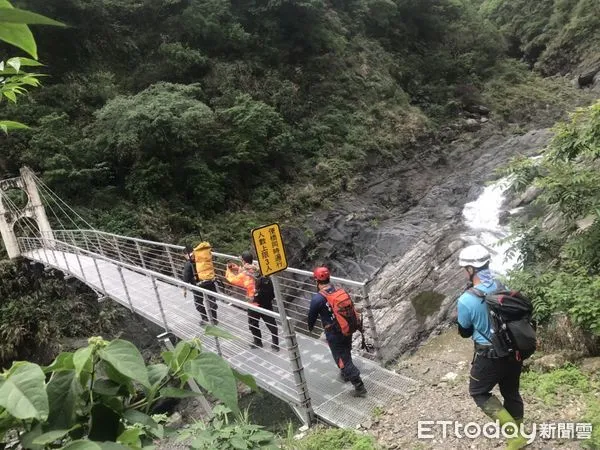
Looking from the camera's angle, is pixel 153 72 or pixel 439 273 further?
pixel 153 72

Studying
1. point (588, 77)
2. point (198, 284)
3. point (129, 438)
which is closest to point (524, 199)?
point (198, 284)

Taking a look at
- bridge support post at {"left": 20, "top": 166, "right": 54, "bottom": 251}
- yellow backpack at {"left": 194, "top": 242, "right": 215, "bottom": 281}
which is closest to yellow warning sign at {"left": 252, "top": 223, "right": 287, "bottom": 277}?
yellow backpack at {"left": 194, "top": 242, "right": 215, "bottom": 281}

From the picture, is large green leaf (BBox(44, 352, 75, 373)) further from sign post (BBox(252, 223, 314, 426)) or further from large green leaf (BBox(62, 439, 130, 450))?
sign post (BBox(252, 223, 314, 426))

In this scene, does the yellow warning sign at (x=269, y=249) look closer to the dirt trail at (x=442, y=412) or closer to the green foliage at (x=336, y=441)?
the green foliage at (x=336, y=441)

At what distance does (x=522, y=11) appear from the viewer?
2692 centimetres

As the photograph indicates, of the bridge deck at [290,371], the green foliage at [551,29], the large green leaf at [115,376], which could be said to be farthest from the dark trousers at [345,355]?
the green foliage at [551,29]

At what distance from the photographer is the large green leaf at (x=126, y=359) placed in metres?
0.61

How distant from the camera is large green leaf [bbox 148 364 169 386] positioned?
708 millimetres

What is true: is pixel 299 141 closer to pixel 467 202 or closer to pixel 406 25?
pixel 467 202

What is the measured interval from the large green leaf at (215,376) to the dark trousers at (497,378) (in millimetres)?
2433

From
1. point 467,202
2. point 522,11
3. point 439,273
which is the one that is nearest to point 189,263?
point 439,273

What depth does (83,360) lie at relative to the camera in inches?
23.7

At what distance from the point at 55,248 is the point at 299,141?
793 centimetres

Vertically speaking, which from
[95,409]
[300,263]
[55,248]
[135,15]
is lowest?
[300,263]
